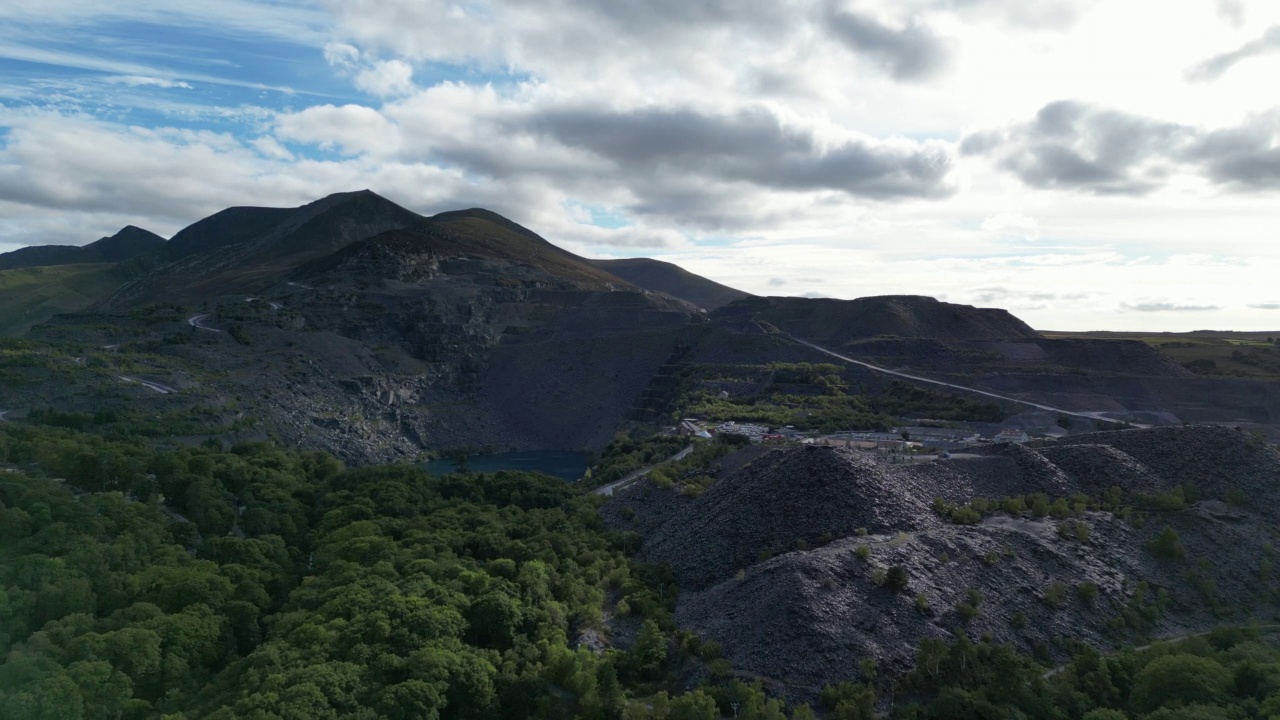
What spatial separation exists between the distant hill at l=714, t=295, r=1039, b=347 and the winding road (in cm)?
7343

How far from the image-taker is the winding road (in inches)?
4002

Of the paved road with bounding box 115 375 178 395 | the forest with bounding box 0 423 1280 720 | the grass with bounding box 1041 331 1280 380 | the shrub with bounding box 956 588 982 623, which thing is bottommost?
the forest with bounding box 0 423 1280 720

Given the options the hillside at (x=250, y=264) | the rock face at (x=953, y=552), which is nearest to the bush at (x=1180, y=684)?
the rock face at (x=953, y=552)

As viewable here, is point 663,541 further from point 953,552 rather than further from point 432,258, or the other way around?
point 432,258

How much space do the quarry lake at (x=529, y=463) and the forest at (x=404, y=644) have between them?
155 feet

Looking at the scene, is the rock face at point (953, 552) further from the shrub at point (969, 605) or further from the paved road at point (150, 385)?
the paved road at point (150, 385)

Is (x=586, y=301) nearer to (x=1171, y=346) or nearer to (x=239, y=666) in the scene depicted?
(x=1171, y=346)

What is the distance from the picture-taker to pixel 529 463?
94812mm

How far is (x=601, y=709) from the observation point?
1045 inches

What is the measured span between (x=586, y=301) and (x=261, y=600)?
11260cm

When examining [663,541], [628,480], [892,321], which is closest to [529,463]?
[628,480]

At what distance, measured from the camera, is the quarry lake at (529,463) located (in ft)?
294

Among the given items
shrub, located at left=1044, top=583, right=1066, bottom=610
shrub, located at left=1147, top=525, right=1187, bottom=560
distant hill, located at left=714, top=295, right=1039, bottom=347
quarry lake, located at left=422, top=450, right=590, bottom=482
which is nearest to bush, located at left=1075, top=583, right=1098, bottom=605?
shrub, located at left=1044, top=583, right=1066, bottom=610

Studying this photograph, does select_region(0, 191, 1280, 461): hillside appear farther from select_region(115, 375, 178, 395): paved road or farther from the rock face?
the rock face
